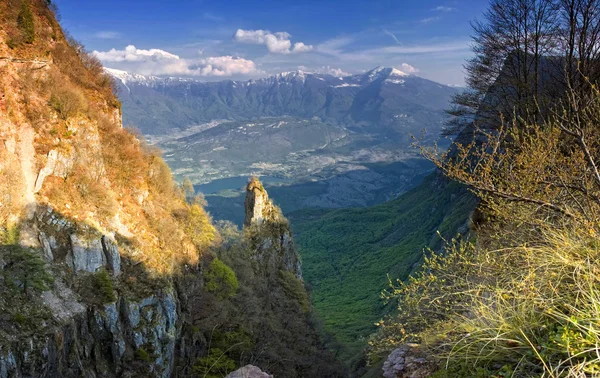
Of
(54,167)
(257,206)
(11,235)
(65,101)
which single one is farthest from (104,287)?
(257,206)

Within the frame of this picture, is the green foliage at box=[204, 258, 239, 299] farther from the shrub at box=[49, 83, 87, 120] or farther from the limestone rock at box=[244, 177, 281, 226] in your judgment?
the shrub at box=[49, 83, 87, 120]

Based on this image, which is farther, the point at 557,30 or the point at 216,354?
the point at 216,354

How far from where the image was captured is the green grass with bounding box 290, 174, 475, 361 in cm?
7606

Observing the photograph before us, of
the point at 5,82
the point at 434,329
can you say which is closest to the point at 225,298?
the point at 5,82

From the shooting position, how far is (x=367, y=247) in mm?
136000

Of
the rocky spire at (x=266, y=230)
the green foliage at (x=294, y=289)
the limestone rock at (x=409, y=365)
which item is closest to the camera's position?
the limestone rock at (x=409, y=365)

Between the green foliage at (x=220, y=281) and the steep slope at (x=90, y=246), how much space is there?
99 millimetres

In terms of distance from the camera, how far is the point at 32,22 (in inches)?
1002

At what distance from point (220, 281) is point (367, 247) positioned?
10723cm

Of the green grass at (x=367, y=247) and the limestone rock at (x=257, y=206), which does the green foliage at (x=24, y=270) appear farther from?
the green grass at (x=367, y=247)

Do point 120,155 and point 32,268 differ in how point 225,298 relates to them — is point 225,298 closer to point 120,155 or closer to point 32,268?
point 120,155

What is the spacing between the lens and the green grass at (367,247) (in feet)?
250

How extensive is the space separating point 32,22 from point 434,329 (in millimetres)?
32234

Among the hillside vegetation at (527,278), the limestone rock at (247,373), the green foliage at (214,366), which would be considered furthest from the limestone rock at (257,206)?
the hillside vegetation at (527,278)
